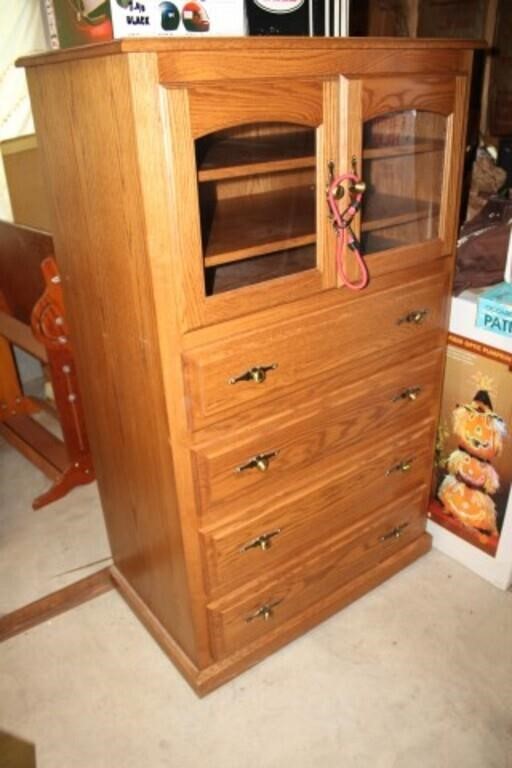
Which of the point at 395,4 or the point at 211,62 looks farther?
the point at 395,4

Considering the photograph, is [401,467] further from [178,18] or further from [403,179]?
[178,18]

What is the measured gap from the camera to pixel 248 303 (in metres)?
1.16

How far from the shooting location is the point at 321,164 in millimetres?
1167

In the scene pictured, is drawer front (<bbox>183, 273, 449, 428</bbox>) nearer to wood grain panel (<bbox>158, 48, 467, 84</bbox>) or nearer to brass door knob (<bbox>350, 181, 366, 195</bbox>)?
brass door knob (<bbox>350, 181, 366, 195</bbox>)

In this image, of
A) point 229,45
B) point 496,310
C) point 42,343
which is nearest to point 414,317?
point 496,310

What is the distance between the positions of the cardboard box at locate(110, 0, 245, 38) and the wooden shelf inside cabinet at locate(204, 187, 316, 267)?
344 millimetres

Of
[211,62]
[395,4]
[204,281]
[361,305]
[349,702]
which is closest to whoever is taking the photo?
[211,62]

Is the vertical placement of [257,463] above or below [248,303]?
below

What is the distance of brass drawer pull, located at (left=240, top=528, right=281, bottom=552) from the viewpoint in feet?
4.58

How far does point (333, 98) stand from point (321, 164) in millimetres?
120

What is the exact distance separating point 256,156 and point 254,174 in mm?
73

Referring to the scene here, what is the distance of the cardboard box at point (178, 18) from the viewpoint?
96cm

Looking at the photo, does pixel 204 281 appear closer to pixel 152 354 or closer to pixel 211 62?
pixel 152 354

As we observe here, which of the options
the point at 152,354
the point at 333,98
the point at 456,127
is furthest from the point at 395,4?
the point at 152,354
